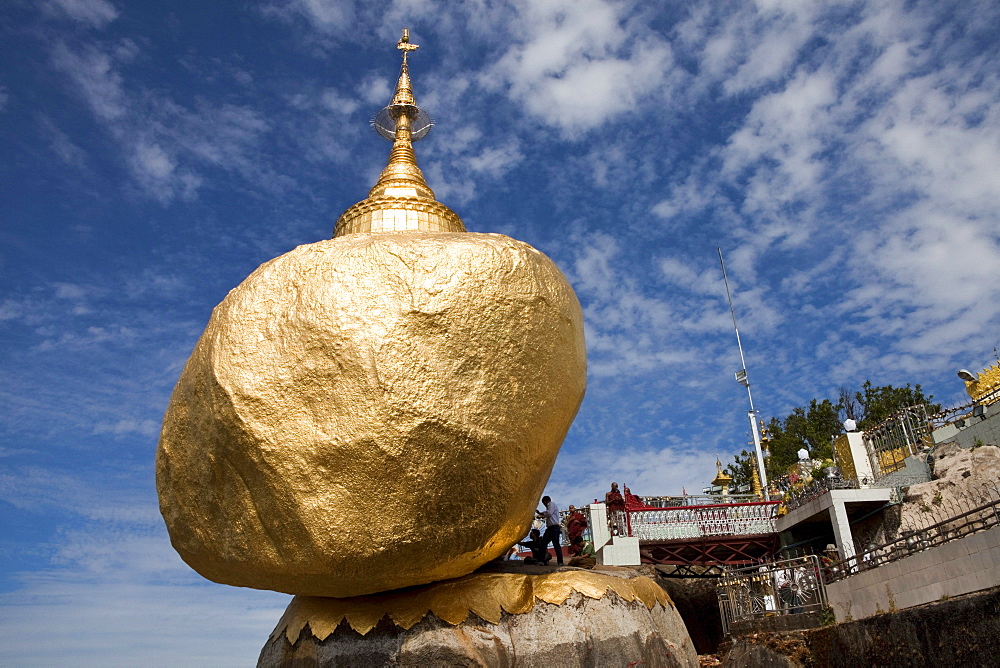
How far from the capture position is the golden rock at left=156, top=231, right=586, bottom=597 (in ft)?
20.5

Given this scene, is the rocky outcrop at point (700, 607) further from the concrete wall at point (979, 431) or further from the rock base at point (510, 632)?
the rock base at point (510, 632)

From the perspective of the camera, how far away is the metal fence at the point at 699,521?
24.1m

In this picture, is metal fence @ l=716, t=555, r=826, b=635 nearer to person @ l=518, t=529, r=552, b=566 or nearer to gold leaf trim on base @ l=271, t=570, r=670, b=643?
person @ l=518, t=529, r=552, b=566

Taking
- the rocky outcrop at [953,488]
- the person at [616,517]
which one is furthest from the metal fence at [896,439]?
the person at [616,517]

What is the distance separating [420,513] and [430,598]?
1139 mm

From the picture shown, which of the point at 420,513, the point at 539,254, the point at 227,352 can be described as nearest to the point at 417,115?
the point at 539,254

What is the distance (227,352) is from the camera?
6719mm

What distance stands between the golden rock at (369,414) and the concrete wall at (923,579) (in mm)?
9472

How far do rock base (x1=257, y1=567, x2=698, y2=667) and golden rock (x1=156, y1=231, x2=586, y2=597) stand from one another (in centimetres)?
41

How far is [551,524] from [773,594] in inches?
404

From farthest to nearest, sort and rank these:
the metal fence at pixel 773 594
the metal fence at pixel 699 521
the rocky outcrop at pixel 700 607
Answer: the rocky outcrop at pixel 700 607
the metal fence at pixel 699 521
the metal fence at pixel 773 594

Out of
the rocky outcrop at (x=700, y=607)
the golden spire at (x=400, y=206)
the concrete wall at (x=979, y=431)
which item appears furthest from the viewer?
the rocky outcrop at (x=700, y=607)

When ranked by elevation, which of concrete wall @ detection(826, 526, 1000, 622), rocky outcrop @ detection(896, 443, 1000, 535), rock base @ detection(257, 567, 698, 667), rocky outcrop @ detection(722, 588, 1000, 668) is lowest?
rocky outcrop @ detection(722, 588, 1000, 668)

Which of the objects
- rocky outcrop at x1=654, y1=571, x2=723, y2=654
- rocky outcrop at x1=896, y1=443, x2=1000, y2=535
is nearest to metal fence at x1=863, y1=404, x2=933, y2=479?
rocky outcrop at x1=896, y1=443, x2=1000, y2=535
